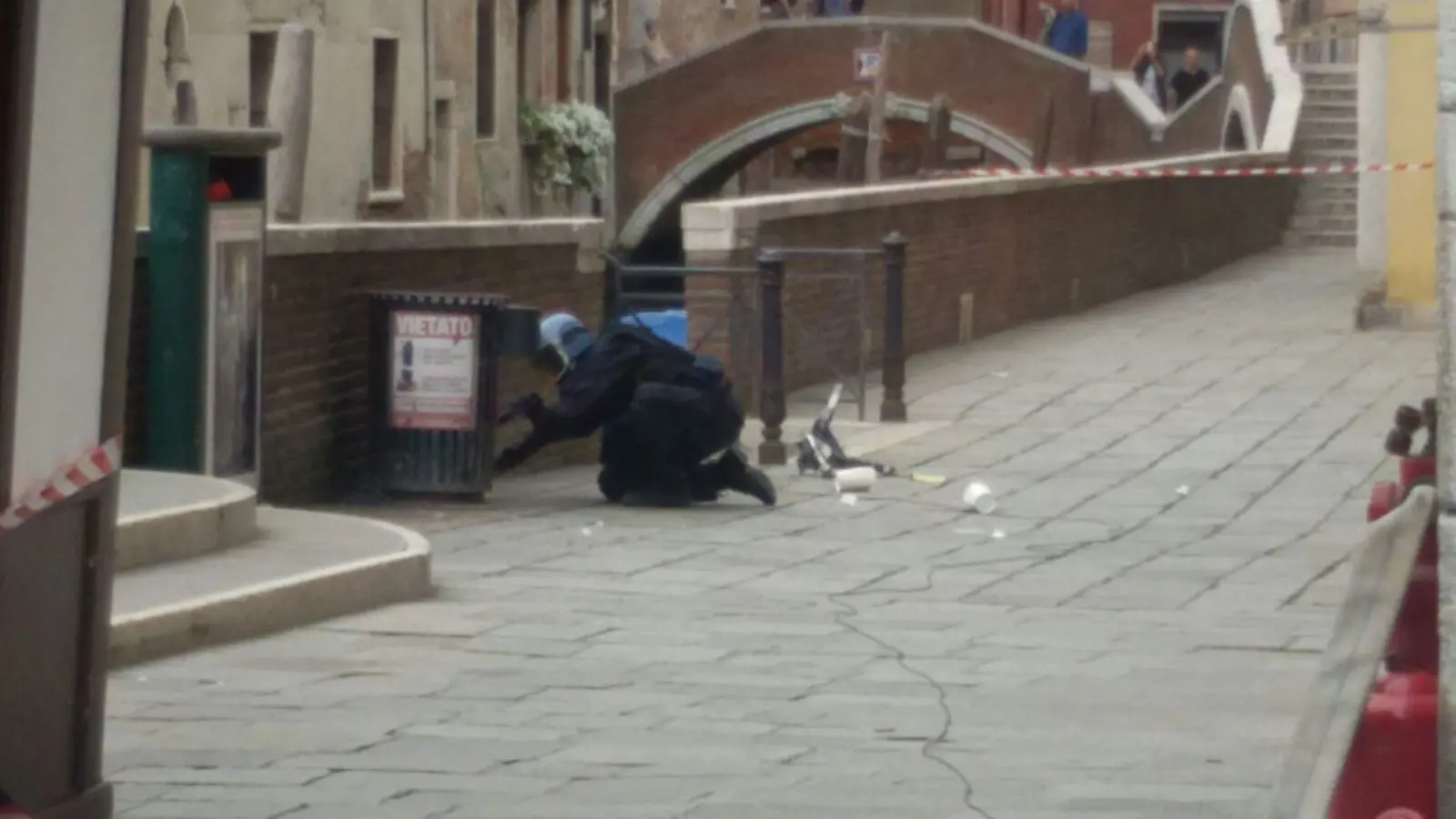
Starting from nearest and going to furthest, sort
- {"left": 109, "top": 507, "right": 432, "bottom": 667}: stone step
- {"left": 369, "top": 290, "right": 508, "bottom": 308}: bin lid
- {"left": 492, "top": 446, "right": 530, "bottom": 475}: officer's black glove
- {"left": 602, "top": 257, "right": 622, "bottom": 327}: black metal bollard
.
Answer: {"left": 109, "top": 507, "right": 432, "bottom": 667}: stone step → {"left": 369, "top": 290, "right": 508, "bottom": 308}: bin lid → {"left": 492, "top": 446, "right": 530, "bottom": 475}: officer's black glove → {"left": 602, "top": 257, "right": 622, "bottom": 327}: black metal bollard

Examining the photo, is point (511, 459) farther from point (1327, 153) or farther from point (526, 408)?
point (1327, 153)

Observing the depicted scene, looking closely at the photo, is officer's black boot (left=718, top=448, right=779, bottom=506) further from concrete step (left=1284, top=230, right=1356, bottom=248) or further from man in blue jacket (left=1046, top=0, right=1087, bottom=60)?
man in blue jacket (left=1046, top=0, right=1087, bottom=60)

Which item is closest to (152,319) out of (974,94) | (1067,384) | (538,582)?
(538,582)

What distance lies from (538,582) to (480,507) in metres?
2.28

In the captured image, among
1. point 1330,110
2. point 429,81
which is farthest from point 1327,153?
point 429,81

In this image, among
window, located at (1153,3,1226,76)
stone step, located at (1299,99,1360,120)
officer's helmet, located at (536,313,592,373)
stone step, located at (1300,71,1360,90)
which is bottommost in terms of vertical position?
officer's helmet, located at (536,313,592,373)

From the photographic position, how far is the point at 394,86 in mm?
34469

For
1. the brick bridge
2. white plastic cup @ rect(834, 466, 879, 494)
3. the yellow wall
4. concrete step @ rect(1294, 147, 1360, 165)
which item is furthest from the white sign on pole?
white plastic cup @ rect(834, 466, 879, 494)

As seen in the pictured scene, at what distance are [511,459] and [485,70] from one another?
86.9 ft

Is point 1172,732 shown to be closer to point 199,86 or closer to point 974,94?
point 199,86

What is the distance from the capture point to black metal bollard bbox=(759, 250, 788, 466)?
14.5 m

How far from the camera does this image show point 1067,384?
60.9 ft

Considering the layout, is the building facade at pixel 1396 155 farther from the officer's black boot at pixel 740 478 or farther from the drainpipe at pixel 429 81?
the drainpipe at pixel 429 81

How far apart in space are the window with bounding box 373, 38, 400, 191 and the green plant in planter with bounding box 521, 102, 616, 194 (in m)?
6.23
